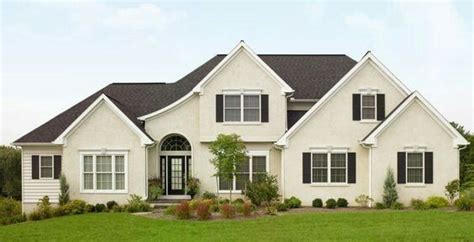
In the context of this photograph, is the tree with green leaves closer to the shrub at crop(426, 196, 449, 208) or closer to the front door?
the shrub at crop(426, 196, 449, 208)

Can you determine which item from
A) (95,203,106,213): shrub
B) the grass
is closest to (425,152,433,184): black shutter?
the grass

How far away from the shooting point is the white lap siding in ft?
105

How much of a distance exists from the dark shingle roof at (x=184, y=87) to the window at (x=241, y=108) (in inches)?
112

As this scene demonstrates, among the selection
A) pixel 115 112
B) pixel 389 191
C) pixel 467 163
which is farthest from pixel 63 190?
pixel 467 163

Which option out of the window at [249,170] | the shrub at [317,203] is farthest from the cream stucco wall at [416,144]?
the window at [249,170]

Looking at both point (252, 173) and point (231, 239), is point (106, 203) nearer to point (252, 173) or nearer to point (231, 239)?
point (252, 173)

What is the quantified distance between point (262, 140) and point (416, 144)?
8088 mm

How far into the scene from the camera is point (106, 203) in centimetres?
3020

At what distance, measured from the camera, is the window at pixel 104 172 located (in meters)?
30.5

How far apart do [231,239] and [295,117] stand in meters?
15.2

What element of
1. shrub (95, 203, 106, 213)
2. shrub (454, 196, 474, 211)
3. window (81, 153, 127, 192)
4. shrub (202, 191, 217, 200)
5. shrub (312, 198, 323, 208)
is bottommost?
shrub (95, 203, 106, 213)

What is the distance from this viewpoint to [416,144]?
2912 cm

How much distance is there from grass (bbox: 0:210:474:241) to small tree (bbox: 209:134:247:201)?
4.87 metres

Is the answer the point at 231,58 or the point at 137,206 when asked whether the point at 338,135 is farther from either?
the point at 137,206
